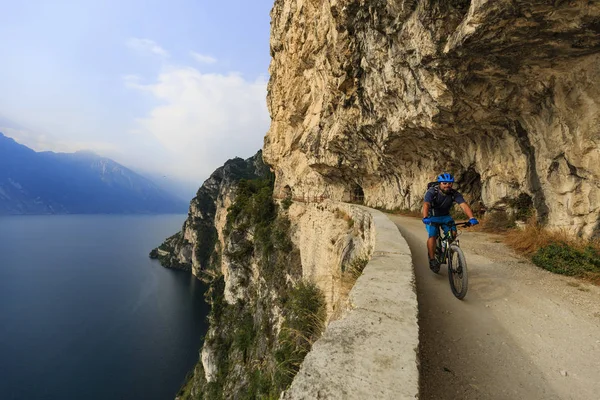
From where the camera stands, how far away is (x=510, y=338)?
9.40 feet

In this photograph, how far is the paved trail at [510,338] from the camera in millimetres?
2184

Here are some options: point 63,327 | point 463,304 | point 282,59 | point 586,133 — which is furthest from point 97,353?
point 586,133

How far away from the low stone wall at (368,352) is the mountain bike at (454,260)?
3.83ft

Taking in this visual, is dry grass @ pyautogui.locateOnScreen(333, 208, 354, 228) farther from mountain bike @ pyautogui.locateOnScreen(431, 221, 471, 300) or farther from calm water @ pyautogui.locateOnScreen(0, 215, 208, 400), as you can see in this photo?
calm water @ pyautogui.locateOnScreen(0, 215, 208, 400)

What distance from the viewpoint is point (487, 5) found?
5.61 metres

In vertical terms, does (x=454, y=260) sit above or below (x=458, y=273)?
above

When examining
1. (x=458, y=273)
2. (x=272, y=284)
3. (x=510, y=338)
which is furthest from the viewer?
(x=272, y=284)

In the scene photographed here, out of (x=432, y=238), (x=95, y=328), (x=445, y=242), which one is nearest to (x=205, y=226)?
(x=95, y=328)

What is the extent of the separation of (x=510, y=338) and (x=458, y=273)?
107 centimetres

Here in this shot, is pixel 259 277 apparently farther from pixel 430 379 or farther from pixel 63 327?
pixel 63 327

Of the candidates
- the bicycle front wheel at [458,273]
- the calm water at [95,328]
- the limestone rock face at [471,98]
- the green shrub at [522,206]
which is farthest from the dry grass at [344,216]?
the calm water at [95,328]

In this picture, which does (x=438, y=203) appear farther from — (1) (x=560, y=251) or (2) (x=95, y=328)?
(2) (x=95, y=328)

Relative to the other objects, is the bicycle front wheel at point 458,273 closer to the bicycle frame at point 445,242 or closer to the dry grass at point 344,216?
the bicycle frame at point 445,242

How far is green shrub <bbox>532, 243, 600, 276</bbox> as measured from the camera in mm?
4891
